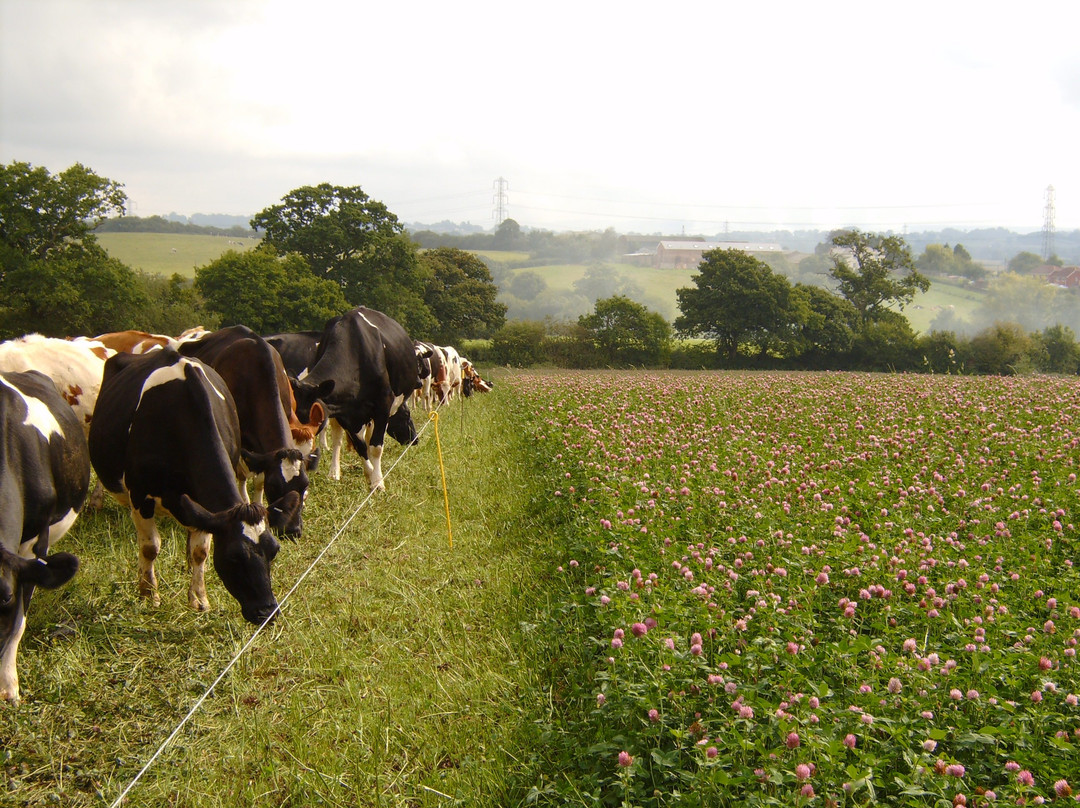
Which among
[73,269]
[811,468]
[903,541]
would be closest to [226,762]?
[903,541]

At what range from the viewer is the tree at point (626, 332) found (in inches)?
1869

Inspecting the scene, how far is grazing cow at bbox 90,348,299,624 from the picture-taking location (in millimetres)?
5895

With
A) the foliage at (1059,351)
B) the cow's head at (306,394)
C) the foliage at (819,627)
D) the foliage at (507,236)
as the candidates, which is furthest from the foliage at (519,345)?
the foliage at (507,236)

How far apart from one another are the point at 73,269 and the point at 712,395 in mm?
35343

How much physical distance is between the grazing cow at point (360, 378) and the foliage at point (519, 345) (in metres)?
34.9

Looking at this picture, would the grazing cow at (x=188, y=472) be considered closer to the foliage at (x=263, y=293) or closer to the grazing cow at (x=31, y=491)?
the grazing cow at (x=31, y=491)

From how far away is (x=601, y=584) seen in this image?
543cm

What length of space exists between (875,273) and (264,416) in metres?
58.7

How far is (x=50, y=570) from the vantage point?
14.5 feet

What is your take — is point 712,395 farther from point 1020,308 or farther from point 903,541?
point 1020,308

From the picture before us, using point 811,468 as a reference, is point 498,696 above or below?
below

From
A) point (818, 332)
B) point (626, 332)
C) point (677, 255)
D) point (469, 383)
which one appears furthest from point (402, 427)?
point (677, 255)

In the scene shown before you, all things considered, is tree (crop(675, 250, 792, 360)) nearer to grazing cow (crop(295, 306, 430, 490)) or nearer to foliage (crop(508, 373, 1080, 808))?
grazing cow (crop(295, 306, 430, 490))

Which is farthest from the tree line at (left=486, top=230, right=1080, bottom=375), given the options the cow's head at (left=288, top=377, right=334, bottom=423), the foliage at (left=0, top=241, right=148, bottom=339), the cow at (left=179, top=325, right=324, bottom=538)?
the cow at (left=179, top=325, right=324, bottom=538)
